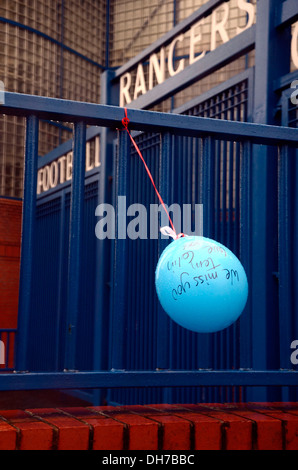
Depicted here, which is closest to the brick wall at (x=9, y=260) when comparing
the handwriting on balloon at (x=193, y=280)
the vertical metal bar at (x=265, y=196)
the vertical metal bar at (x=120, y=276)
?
the vertical metal bar at (x=265, y=196)

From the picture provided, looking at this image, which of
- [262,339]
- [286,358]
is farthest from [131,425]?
[262,339]

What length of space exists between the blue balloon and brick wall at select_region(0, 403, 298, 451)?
271mm

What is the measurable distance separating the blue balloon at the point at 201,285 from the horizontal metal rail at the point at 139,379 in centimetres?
18

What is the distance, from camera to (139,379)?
64.5 inches

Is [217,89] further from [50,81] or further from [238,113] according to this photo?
[50,81]

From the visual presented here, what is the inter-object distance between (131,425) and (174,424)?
0.12m

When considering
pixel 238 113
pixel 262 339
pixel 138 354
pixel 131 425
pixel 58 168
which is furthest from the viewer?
pixel 58 168

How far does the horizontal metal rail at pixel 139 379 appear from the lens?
5.01ft

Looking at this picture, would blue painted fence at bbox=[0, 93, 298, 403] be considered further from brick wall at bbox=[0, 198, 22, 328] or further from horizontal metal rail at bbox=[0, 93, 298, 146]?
brick wall at bbox=[0, 198, 22, 328]

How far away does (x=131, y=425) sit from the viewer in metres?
1.48

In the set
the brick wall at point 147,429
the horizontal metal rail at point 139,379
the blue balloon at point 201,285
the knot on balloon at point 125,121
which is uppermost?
the knot on balloon at point 125,121

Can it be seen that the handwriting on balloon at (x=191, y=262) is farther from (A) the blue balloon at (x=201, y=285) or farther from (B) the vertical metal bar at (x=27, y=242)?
(B) the vertical metal bar at (x=27, y=242)

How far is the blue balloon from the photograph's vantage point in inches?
60.7

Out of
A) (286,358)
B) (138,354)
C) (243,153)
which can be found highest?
(243,153)
